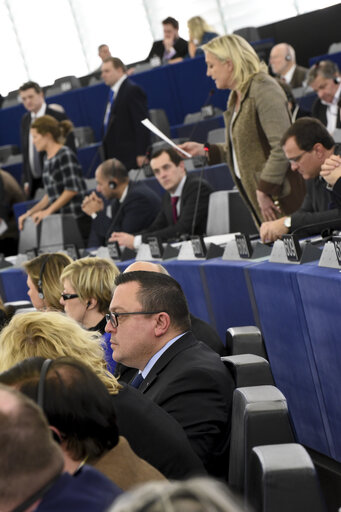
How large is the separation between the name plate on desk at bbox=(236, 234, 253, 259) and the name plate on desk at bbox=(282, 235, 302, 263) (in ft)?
1.29

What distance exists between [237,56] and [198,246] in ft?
2.71

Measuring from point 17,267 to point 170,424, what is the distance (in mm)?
4095

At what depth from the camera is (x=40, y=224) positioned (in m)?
6.05

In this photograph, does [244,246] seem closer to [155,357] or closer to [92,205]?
[155,357]

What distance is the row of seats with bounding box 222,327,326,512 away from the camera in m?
1.33

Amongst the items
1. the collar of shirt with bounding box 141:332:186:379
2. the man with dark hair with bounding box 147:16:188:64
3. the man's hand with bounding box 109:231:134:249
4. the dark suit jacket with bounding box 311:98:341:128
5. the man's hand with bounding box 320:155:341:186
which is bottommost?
the man's hand with bounding box 109:231:134:249

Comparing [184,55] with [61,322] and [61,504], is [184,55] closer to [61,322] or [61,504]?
[61,322]

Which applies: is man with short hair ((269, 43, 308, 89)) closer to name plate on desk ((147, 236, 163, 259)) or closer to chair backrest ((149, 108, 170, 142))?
chair backrest ((149, 108, 170, 142))

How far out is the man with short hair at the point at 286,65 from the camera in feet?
25.1

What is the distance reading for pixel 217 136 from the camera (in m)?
7.36

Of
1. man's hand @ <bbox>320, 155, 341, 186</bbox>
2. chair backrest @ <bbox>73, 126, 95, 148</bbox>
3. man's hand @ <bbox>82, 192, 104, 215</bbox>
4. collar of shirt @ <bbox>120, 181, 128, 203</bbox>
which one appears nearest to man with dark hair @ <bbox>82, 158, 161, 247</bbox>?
collar of shirt @ <bbox>120, 181, 128, 203</bbox>

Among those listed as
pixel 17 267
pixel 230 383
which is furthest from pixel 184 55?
pixel 230 383

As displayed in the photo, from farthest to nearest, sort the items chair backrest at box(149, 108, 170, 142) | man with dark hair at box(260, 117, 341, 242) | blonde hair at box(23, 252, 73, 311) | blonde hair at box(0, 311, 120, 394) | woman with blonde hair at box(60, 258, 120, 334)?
chair backrest at box(149, 108, 170, 142) < blonde hair at box(23, 252, 73, 311) < man with dark hair at box(260, 117, 341, 242) < woman with blonde hair at box(60, 258, 120, 334) < blonde hair at box(0, 311, 120, 394)

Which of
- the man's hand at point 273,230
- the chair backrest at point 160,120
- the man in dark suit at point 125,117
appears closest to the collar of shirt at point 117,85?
the man in dark suit at point 125,117
